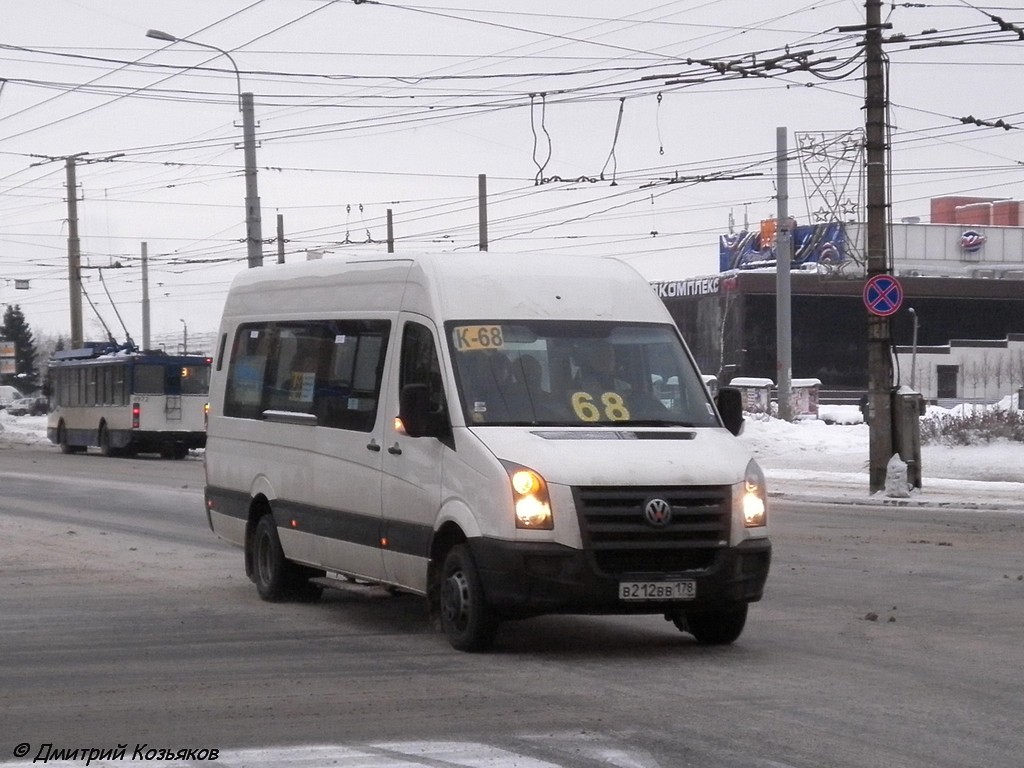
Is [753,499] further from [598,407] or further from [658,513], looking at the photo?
[598,407]

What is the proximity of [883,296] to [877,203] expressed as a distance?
151cm

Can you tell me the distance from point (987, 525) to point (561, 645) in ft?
35.8

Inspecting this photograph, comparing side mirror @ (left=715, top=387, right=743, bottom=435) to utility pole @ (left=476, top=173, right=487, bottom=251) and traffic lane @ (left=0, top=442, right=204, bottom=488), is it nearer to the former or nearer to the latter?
traffic lane @ (left=0, top=442, right=204, bottom=488)

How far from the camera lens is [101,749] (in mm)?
6777

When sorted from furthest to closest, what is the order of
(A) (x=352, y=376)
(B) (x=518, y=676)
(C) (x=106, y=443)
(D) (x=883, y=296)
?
(C) (x=106, y=443)
(D) (x=883, y=296)
(A) (x=352, y=376)
(B) (x=518, y=676)

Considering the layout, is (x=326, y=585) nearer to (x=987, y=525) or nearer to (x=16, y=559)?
(x=16, y=559)

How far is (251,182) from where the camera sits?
34875mm

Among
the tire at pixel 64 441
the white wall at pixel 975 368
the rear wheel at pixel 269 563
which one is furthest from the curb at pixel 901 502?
the white wall at pixel 975 368

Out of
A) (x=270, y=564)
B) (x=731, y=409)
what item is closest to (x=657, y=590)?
(x=731, y=409)

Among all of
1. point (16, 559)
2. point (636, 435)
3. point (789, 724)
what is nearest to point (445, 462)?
point (636, 435)

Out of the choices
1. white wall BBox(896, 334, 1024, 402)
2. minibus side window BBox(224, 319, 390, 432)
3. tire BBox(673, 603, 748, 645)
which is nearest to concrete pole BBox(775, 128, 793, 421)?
minibus side window BBox(224, 319, 390, 432)

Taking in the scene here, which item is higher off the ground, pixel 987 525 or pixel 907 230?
pixel 907 230

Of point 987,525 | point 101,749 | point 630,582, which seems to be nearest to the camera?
point 101,749

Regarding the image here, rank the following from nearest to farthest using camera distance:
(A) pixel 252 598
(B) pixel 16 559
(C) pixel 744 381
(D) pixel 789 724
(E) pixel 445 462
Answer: (D) pixel 789 724 → (E) pixel 445 462 → (A) pixel 252 598 → (B) pixel 16 559 → (C) pixel 744 381
